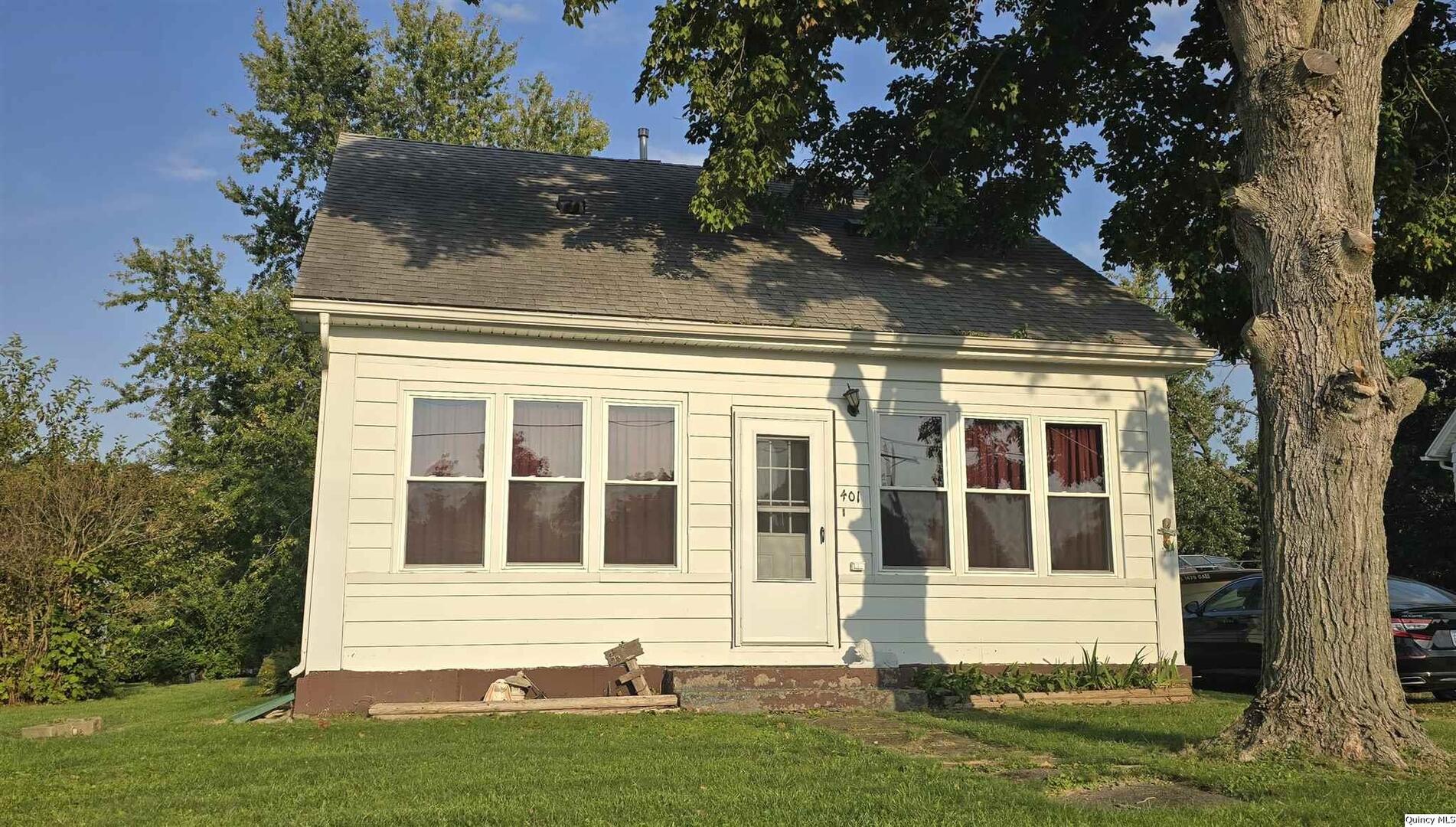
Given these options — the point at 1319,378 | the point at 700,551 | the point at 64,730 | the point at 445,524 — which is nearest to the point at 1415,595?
the point at 1319,378

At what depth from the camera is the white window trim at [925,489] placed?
33.9 feet

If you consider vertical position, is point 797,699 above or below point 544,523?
below

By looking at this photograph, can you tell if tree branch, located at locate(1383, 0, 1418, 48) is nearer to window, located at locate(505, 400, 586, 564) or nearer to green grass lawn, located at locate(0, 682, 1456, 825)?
green grass lawn, located at locate(0, 682, 1456, 825)

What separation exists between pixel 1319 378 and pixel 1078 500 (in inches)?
178

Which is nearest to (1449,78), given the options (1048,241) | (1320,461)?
(1048,241)

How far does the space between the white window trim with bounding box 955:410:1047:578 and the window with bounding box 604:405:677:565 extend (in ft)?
9.43

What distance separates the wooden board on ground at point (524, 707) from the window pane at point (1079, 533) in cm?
431

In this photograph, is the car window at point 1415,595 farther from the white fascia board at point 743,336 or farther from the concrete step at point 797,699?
the concrete step at point 797,699

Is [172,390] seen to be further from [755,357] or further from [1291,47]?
[1291,47]

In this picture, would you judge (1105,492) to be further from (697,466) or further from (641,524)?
(641,524)

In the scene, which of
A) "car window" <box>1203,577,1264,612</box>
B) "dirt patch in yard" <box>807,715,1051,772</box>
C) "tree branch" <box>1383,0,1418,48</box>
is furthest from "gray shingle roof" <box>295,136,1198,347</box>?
"tree branch" <box>1383,0,1418,48</box>

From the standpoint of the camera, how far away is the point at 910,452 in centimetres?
1062

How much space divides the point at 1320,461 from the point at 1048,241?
8281mm

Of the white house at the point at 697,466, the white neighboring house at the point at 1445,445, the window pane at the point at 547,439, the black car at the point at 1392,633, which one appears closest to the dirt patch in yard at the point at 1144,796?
the black car at the point at 1392,633
